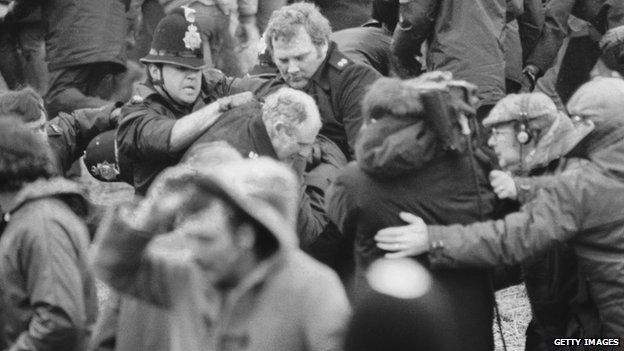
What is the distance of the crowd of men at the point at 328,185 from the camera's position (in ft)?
12.2

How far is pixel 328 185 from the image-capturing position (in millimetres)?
6285

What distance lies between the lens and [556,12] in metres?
8.90

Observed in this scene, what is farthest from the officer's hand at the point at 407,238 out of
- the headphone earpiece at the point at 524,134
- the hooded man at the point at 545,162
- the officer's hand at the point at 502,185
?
the headphone earpiece at the point at 524,134

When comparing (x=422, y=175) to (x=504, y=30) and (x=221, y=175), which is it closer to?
(x=221, y=175)

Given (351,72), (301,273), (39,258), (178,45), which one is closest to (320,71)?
(351,72)

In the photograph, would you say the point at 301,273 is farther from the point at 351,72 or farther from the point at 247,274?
the point at 351,72

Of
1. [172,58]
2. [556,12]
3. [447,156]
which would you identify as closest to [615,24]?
[556,12]

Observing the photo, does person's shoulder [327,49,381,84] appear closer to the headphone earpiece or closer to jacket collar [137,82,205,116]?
jacket collar [137,82,205,116]

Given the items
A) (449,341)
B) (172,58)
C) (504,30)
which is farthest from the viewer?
(504,30)

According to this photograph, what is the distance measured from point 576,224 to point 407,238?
0.72 m

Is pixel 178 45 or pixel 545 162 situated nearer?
pixel 545 162

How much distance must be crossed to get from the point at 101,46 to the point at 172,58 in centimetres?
273

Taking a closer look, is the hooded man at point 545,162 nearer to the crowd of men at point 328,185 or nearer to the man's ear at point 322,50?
the crowd of men at point 328,185

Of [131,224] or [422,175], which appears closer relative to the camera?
[131,224]
